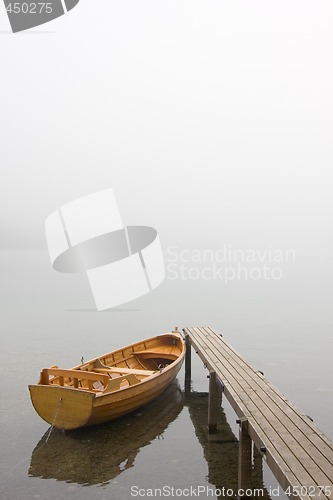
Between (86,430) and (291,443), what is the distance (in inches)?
271

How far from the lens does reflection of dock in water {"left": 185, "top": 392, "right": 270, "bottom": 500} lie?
9.86 meters

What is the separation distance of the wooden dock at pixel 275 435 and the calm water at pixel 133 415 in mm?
1681

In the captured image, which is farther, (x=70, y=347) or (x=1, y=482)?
(x=70, y=347)

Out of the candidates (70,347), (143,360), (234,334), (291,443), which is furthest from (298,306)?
(291,443)

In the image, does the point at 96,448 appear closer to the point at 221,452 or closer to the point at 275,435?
the point at 221,452

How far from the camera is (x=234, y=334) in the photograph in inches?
1211

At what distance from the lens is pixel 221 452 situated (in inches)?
449

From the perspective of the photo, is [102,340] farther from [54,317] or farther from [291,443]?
[291,443]

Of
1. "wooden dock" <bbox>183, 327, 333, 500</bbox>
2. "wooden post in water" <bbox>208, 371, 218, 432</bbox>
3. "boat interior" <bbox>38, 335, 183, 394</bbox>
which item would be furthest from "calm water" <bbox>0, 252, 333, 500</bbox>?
"wooden dock" <bbox>183, 327, 333, 500</bbox>

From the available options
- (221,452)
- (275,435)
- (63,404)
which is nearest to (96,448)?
(63,404)

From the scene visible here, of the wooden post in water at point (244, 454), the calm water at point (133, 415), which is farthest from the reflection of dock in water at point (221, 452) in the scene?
the wooden post in water at point (244, 454)

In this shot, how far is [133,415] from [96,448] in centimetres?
256

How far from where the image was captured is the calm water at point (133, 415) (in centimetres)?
1007

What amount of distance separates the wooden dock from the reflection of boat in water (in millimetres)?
2214
